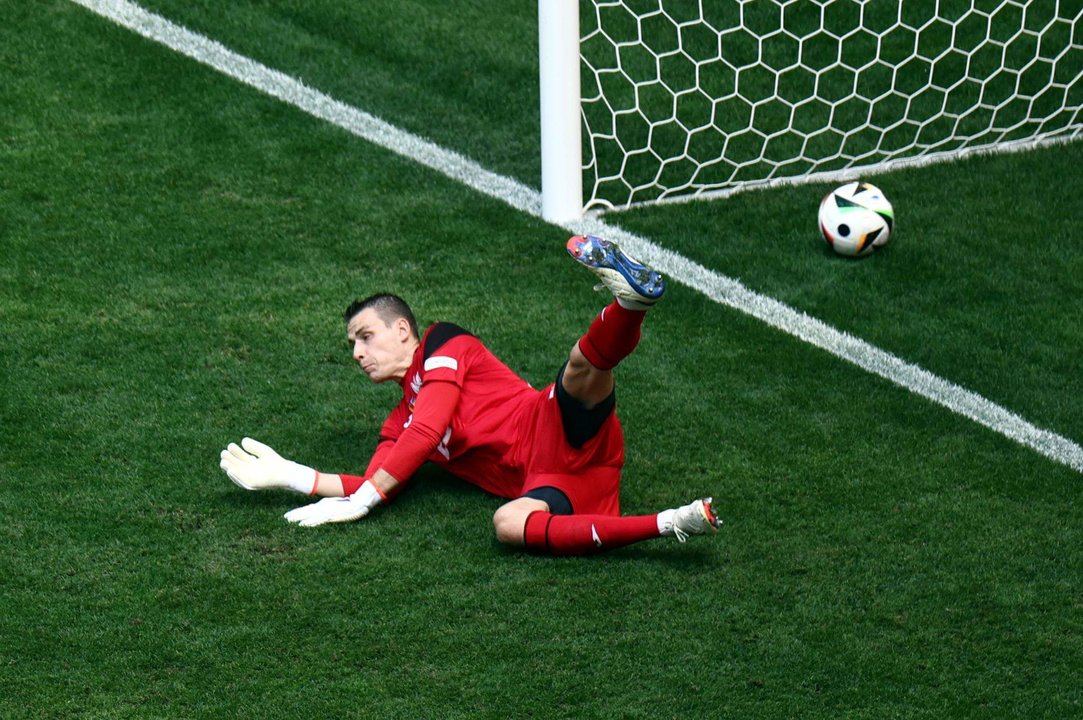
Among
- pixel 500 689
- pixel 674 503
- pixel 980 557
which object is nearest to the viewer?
pixel 500 689

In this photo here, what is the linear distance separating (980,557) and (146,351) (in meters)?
2.95

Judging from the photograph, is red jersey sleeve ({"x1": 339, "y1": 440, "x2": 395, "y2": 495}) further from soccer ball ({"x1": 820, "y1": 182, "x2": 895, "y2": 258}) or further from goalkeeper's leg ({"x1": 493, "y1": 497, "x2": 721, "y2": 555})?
soccer ball ({"x1": 820, "y1": 182, "x2": 895, "y2": 258})

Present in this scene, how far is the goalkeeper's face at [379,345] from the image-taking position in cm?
461

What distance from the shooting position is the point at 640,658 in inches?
149

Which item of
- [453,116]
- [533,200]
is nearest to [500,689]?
[533,200]

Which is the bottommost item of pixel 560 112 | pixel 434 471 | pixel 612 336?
pixel 434 471

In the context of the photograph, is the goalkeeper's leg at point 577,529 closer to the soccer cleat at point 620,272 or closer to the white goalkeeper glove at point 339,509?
the white goalkeeper glove at point 339,509

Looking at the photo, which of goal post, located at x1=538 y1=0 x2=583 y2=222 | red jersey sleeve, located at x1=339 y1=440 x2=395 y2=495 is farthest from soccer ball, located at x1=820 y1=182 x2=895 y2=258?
red jersey sleeve, located at x1=339 y1=440 x2=395 y2=495

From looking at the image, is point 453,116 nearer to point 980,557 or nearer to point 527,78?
point 527,78

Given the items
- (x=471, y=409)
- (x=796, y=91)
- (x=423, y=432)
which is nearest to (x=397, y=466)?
(x=423, y=432)

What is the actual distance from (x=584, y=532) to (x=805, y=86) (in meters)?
3.76

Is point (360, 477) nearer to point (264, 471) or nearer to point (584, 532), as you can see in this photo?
point (264, 471)

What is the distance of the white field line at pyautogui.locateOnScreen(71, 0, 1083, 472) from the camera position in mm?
5047

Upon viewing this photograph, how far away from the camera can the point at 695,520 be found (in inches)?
158
